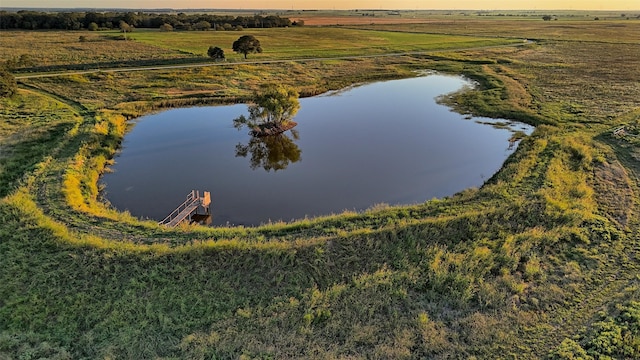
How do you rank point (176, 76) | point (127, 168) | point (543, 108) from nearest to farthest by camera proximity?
point (127, 168) → point (543, 108) → point (176, 76)

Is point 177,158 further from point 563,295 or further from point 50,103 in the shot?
point 563,295

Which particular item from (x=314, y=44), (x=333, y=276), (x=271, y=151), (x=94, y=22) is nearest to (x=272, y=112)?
(x=271, y=151)

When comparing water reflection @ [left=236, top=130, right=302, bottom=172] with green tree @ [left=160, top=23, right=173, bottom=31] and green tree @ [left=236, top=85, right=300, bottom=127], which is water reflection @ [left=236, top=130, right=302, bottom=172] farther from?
green tree @ [left=160, top=23, right=173, bottom=31]

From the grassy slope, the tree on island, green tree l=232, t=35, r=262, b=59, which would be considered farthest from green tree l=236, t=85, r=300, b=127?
green tree l=232, t=35, r=262, b=59

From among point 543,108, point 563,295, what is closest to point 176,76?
point 543,108

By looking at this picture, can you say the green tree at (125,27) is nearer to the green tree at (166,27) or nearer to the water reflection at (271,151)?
the green tree at (166,27)

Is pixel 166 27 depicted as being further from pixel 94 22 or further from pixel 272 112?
pixel 272 112

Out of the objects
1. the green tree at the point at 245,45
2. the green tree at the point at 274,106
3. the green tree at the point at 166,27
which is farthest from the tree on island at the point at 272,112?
the green tree at the point at 166,27
